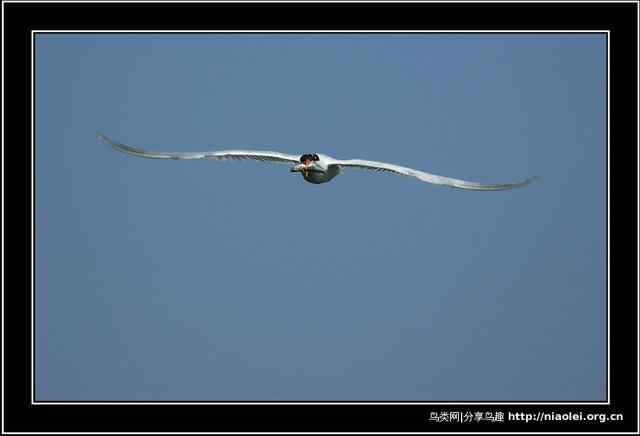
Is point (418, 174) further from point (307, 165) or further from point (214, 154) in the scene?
point (214, 154)

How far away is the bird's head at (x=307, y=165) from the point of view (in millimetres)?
35875

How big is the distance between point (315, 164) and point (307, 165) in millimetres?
266

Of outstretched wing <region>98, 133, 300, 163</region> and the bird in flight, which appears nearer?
the bird in flight

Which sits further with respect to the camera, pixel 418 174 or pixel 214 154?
pixel 214 154

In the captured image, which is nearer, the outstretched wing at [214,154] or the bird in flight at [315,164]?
the bird in flight at [315,164]

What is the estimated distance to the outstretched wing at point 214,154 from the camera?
37250 millimetres

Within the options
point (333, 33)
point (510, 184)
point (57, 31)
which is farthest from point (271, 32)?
point (510, 184)

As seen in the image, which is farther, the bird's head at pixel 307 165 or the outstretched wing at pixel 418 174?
the bird's head at pixel 307 165

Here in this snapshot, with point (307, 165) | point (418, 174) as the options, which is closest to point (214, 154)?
point (307, 165)

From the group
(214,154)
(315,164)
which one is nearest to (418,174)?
(315,164)

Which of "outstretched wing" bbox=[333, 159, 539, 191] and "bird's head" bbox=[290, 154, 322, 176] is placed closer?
"outstretched wing" bbox=[333, 159, 539, 191]

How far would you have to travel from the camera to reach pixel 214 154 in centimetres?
3816

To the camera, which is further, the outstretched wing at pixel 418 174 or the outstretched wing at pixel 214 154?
the outstretched wing at pixel 214 154

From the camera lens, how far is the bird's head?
3588cm
